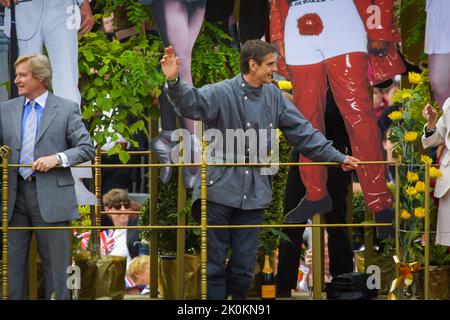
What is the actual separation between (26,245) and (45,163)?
2.26 feet

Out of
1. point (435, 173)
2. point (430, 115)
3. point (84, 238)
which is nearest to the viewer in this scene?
point (435, 173)

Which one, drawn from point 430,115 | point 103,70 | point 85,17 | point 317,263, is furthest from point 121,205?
point 430,115

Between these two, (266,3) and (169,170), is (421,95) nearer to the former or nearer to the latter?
(266,3)

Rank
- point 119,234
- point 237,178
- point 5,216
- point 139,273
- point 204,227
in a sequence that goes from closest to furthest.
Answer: point 5,216
point 204,227
point 237,178
point 139,273
point 119,234

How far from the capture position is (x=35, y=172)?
8.54m

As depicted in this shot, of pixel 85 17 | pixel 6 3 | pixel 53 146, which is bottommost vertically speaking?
pixel 53 146

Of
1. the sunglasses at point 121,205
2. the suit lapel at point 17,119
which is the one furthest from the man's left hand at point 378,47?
the sunglasses at point 121,205

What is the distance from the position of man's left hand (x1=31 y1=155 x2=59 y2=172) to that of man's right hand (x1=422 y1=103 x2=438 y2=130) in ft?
9.76

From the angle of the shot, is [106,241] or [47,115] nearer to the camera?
[47,115]

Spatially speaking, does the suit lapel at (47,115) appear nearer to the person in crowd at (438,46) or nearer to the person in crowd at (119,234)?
the person in crowd at (119,234)

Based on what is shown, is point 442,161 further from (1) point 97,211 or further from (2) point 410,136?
(1) point 97,211

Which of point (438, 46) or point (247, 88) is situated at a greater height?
point (438, 46)
